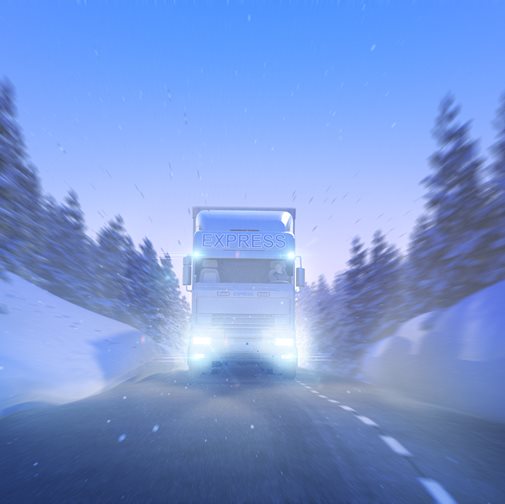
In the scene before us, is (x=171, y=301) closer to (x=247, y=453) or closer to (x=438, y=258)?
(x=438, y=258)

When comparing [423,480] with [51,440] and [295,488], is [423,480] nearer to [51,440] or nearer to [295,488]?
[295,488]

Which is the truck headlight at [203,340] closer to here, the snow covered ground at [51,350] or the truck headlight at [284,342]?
the truck headlight at [284,342]

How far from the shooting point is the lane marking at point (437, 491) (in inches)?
184

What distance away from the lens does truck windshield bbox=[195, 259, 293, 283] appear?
1700 centimetres

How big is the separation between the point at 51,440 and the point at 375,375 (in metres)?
15.2

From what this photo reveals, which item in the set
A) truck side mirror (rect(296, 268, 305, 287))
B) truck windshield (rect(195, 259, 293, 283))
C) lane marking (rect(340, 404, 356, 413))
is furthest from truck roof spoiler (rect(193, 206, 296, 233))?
lane marking (rect(340, 404, 356, 413))

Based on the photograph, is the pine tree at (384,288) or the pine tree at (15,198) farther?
the pine tree at (384,288)

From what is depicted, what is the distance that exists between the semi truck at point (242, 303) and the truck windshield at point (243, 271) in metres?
0.03

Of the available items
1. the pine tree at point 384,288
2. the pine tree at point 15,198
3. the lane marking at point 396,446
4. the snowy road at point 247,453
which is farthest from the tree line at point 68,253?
the pine tree at point 384,288

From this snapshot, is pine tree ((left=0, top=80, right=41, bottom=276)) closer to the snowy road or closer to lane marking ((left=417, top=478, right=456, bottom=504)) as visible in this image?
the snowy road

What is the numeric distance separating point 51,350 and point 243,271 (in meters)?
5.93

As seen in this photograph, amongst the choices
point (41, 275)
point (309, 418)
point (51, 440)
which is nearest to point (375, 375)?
point (309, 418)

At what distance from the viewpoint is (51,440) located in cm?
696

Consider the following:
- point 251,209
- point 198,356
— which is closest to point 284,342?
point 198,356
